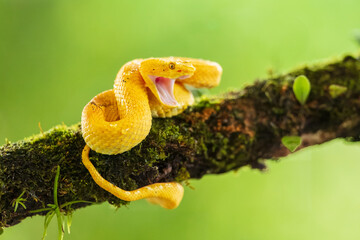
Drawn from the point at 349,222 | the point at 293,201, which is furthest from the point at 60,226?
the point at 349,222

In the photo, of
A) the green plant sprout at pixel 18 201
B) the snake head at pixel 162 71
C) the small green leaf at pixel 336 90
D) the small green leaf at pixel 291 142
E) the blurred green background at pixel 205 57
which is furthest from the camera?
the blurred green background at pixel 205 57

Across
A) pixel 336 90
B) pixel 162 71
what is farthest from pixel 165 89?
pixel 336 90

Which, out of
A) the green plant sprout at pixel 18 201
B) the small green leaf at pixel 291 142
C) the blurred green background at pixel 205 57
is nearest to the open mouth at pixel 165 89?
the small green leaf at pixel 291 142

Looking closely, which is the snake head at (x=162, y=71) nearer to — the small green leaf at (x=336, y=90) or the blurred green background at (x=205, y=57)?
the small green leaf at (x=336, y=90)

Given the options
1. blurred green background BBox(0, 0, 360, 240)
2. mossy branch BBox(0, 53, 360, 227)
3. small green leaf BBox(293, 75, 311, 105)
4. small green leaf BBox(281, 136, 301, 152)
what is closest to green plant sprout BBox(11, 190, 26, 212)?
mossy branch BBox(0, 53, 360, 227)

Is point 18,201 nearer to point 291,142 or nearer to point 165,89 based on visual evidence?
point 165,89

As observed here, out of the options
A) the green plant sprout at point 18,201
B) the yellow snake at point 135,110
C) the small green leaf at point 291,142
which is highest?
the yellow snake at point 135,110
